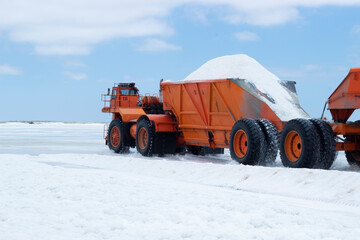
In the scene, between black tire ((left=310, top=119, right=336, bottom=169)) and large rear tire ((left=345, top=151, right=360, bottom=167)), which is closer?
black tire ((left=310, top=119, right=336, bottom=169))

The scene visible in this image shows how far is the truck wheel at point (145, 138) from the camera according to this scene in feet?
49.7

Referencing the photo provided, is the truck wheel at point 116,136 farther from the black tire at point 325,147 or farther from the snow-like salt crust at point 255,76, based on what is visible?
the black tire at point 325,147

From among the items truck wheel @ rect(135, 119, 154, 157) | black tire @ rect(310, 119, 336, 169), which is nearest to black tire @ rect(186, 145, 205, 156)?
truck wheel @ rect(135, 119, 154, 157)

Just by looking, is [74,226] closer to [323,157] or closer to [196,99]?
[323,157]

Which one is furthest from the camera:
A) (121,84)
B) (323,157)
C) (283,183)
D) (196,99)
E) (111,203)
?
(121,84)

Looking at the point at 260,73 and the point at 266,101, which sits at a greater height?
the point at 260,73

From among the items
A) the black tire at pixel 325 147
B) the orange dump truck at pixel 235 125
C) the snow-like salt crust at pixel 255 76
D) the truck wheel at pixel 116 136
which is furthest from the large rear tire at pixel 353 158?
the truck wheel at pixel 116 136

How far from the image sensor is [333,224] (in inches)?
222

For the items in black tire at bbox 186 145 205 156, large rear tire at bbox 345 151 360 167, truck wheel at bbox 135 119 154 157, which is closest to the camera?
large rear tire at bbox 345 151 360 167

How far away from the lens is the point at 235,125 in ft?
39.9

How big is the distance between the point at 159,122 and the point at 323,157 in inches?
239

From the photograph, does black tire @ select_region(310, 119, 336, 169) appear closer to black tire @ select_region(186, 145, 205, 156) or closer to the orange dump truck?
the orange dump truck

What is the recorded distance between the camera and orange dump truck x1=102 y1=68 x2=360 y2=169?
10492 millimetres

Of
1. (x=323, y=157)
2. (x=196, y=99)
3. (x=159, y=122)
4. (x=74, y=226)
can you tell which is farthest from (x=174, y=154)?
(x=74, y=226)
